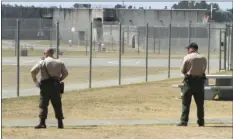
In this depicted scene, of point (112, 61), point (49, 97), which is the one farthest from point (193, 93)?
point (112, 61)

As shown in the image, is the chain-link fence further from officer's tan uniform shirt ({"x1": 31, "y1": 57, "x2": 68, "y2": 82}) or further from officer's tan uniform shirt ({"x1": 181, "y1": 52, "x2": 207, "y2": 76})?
officer's tan uniform shirt ({"x1": 181, "y1": 52, "x2": 207, "y2": 76})

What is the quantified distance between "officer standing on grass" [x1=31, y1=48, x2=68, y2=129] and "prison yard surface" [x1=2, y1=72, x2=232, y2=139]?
0.34m

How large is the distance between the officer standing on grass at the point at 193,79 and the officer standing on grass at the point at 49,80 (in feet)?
8.24

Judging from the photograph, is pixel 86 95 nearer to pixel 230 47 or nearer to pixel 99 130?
pixel 99 130

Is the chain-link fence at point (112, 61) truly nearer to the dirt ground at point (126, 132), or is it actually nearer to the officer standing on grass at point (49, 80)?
the officer standing on grass at point (49, 80)

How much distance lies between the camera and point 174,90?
1980 cm

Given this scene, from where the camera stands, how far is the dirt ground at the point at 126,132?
33.8 ft

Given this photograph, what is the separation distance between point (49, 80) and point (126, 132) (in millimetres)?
1771

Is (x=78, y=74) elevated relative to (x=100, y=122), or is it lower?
elevated

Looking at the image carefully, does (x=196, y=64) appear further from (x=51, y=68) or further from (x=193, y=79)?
(x=51, y=68)

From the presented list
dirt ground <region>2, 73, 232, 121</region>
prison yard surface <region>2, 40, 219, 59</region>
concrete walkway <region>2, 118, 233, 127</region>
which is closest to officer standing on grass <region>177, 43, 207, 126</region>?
concrete walkway <region>2, 118, 233, 127</region>

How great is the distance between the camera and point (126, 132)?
427 inches

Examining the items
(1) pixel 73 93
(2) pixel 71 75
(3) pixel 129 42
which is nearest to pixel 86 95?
(1) pixel 73 93

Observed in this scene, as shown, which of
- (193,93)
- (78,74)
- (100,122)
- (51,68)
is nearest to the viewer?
(51,68)
